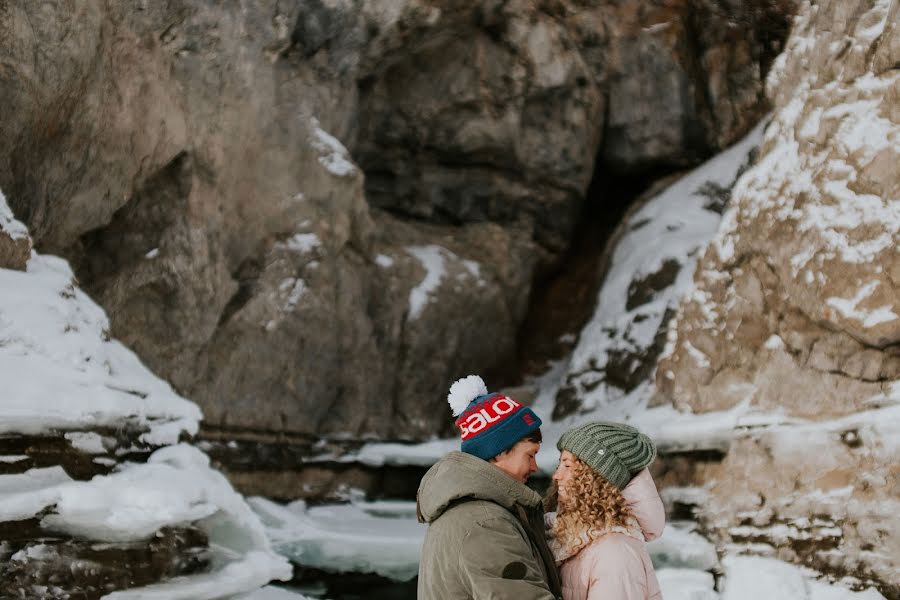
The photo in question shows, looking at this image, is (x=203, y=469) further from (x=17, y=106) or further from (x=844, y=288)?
(x=844, y=288)

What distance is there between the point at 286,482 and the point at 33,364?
275 inches

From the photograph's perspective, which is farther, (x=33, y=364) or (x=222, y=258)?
(x=222, y=258)

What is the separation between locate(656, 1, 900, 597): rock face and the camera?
7.84m

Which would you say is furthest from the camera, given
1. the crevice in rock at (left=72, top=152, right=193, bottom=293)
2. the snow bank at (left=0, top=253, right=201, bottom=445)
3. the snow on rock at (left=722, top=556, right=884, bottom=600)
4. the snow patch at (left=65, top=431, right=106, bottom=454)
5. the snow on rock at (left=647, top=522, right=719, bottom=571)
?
the crevice in rock at (left=72, top=152, right=193, bottom=293)

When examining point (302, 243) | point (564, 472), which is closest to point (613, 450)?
point (564, 472)

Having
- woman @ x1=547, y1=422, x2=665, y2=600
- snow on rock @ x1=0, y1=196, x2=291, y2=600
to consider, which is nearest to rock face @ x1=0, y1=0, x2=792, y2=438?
snow on rock @ x1=0, y1=196, x2=291, y2=600

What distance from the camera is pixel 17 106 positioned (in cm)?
805

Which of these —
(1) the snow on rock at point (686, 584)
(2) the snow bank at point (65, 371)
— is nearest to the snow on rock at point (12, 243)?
(2) the snow bank at point (65, 371)

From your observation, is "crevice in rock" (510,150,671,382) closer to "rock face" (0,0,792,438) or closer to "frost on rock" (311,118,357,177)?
"rock face" (0,0,792,438)

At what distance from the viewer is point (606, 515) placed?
113 inches

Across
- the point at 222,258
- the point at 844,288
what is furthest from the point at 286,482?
the point at 844,288

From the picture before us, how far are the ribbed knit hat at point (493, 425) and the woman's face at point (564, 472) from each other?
0.46ft

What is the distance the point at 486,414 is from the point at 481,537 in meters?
0.52

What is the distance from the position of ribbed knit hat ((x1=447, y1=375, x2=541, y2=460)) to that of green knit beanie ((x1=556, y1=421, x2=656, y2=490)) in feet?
0.54
